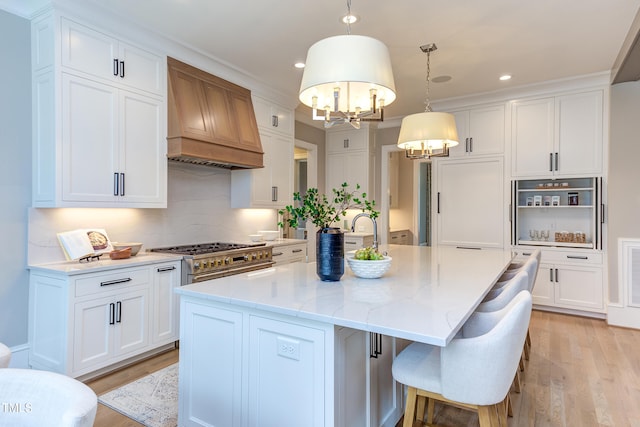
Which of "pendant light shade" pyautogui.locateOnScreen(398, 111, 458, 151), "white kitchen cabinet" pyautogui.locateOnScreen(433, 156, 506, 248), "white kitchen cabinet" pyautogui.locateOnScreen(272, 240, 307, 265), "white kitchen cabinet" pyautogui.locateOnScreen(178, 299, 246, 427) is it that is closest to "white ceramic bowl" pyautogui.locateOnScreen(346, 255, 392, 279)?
"white kitchen cabinet" pyautogui.locateOnScreen(178, 299, 246, 427)

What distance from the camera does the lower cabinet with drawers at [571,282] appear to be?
4207mm

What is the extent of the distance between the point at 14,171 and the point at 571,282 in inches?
224

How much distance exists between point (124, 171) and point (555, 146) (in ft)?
15.7

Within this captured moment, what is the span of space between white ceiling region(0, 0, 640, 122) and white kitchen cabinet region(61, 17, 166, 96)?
246 mm

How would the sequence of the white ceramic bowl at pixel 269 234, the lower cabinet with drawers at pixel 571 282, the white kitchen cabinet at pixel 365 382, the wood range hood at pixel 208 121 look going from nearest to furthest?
the white kitchen cabinet at pixel 365 382, the wood range hood at pixel 208 121, the lower cabinet with drawers at pixel 571 282, the white ceramic bowl at pixel 269 234

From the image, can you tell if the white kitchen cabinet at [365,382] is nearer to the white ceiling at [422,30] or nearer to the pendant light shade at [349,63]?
the pendant light shade at [349,63]

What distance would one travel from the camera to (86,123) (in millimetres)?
2756

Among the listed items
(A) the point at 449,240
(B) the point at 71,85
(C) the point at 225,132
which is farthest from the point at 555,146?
(B) the point at 71,85

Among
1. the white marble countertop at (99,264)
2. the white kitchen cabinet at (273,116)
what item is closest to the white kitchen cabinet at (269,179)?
the white kitchen cabinet at (273,116)

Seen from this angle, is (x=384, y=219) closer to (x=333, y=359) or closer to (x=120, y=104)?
(x=120, y=104)

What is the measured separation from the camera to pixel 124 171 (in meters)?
3.02

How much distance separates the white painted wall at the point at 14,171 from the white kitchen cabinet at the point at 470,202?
185 inches

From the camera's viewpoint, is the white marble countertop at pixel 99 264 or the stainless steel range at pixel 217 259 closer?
the white marble countertop at pixel 99 264

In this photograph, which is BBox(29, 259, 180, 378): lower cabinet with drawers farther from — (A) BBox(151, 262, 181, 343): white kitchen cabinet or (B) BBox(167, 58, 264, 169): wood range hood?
(B) BBox(167, 58, 264, 169): wood range hood
